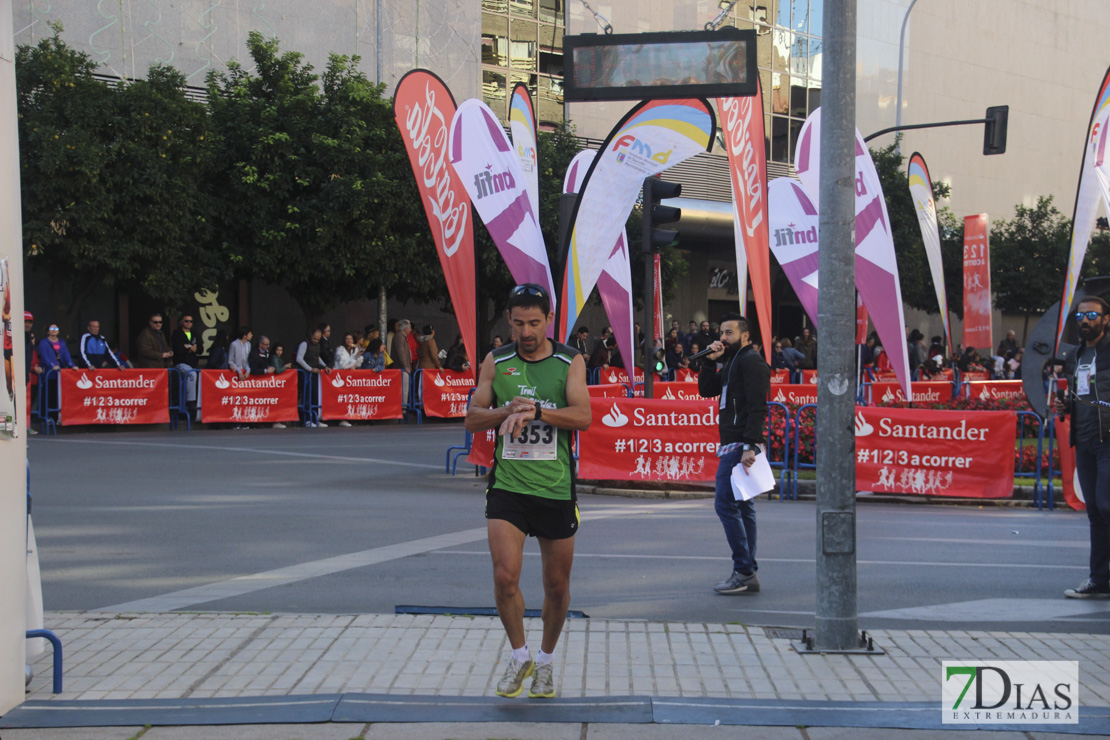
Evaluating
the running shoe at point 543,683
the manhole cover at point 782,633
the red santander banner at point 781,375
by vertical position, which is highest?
the red santander banner at point 781,375

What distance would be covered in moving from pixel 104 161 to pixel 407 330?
682cm

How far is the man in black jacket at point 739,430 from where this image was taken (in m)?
7.23

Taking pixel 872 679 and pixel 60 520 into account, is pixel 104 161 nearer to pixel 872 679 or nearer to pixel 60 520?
pixel 60 520

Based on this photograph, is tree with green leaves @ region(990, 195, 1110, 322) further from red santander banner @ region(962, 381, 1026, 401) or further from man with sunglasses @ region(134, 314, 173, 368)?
man with sunglasses @ region(134, 314, 173, 368)

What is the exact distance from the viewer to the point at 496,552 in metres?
4.65

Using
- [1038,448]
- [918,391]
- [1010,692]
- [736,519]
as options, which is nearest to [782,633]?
[1010,692]

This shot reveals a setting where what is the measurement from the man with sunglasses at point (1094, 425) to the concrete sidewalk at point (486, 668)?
1.35 m

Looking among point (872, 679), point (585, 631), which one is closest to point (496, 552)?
point (585, 631)

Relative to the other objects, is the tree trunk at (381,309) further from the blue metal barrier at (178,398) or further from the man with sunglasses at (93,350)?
the man with sunglasses at (93,350)

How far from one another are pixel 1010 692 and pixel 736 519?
2.61 meters

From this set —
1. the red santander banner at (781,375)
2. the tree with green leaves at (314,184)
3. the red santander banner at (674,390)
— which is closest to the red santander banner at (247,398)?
the tree with green leaves at (314,184)

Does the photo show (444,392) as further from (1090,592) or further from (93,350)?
(1090,592)

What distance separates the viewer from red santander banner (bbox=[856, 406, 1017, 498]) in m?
11.8

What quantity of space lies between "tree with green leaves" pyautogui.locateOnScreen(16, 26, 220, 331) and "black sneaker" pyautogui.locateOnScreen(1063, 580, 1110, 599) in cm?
1914
